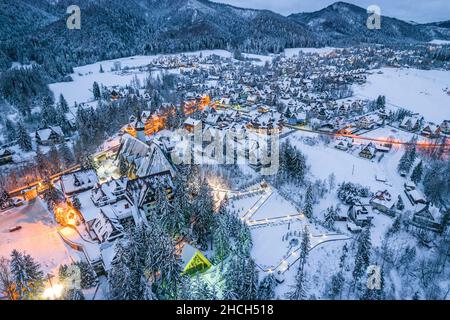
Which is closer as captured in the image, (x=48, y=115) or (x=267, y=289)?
(x=267, y=289)

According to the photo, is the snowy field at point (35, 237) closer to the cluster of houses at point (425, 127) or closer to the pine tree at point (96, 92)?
the pine tree at point (96, 92)

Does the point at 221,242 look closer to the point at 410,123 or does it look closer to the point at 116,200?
the point at 116,200

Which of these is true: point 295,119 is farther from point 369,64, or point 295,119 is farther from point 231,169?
point 369,64

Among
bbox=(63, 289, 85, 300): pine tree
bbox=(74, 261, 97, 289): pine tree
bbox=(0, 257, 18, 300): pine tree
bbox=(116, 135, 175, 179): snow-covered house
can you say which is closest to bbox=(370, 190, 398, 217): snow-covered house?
bbox=(116, 135, 175, 179): snow-covered house

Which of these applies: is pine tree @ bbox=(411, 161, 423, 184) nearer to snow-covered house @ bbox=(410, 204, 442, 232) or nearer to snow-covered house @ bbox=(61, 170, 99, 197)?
snow-covered house @ bbox=(410, 204, 442, 232)

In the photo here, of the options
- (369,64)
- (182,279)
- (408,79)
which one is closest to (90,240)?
(182,279)

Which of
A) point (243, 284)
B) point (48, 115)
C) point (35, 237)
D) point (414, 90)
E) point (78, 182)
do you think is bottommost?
point (35, 237)

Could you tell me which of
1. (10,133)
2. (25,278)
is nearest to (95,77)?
(10,133)
